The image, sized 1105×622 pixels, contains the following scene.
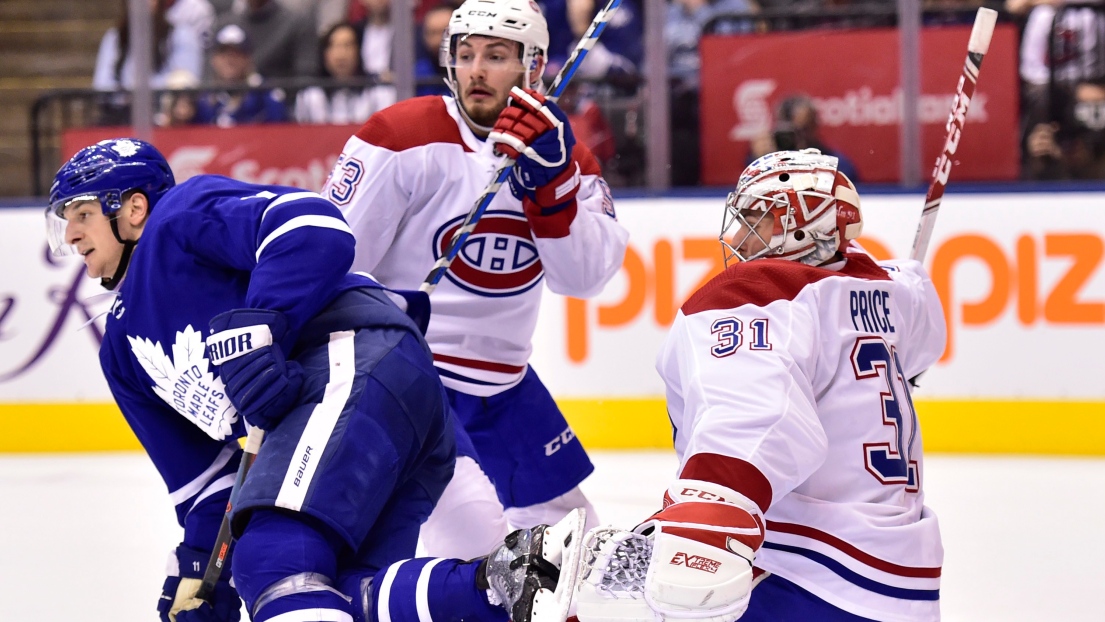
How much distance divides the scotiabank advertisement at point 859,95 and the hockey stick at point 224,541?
3.48 metres

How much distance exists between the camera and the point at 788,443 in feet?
5.48

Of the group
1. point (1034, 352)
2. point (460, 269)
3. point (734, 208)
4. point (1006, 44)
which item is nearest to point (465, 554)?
point (460, 269)

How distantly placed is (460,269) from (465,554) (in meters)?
0.59

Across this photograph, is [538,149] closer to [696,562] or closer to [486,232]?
[486,232]

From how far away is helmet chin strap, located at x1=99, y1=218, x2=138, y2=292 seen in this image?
7.16ft

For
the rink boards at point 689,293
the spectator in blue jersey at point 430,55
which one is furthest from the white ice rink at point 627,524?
the spectator in blue jersey at point 430,55

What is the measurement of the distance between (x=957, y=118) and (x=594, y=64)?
281 cm

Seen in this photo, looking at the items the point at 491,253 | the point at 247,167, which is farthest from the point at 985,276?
the point at 247,167

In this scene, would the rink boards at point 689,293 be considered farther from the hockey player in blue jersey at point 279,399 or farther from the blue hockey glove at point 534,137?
the hockey player in blue jersey at point 279,399

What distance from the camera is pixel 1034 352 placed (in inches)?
192

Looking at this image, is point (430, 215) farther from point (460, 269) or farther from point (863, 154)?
point (863, 154)

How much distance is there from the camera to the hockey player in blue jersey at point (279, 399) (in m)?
1.85

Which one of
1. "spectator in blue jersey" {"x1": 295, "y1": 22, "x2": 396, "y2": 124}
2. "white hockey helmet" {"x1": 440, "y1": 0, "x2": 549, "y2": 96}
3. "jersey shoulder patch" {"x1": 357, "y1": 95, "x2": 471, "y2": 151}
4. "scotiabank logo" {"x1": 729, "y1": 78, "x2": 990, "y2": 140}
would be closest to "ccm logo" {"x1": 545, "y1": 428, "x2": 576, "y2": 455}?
"jersey shoulder patch" {"x1": 357, "y1": 95, "x2": 471, "y2": 151}

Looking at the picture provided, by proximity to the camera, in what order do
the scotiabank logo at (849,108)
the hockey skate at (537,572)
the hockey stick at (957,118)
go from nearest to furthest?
the hockey skate at (537,572), the hockey stick at (957,118), the scotiabank logo at (849,108)
